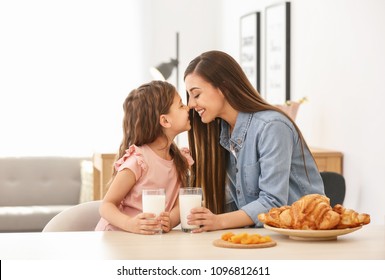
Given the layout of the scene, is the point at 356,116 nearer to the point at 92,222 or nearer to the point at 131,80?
the point at 92,222

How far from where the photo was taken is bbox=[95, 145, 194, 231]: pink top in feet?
6.88

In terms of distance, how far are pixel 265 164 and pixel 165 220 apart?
36 cm

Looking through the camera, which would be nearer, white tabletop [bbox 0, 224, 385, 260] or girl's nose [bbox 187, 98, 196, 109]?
white tabletop [bbox 0, 224, 385, 260]

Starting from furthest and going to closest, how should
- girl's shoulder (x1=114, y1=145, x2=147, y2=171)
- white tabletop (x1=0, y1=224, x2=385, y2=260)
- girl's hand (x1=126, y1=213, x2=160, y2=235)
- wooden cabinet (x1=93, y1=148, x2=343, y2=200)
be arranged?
wooden cabinet (x1=93, y1=148, x2=343, y2=200)
girl's shoulder (x1=114, y1=145, x2=147, y2=171)
girl's hand (x1=126, y1=213, x2=160, y2=235)
white tabletop (x1=0, y1=224, x2=385, y2=260)

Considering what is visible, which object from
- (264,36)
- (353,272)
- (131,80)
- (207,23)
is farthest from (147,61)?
(353,272)

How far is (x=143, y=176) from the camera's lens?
6.97ft

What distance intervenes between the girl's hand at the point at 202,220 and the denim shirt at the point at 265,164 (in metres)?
0.12

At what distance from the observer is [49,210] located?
527cm

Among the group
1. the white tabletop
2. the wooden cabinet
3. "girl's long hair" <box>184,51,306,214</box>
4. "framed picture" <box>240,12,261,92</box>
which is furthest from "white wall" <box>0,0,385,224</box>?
the white tabletop

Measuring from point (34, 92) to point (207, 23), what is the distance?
1.63 m

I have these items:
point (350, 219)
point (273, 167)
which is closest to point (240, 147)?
point (273, 167)

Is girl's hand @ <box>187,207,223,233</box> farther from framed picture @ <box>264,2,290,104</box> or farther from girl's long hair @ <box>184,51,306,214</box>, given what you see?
framed picture @ <box>264,2,290,104</box>

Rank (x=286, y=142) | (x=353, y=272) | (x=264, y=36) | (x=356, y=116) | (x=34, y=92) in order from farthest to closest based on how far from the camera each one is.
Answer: (x=34, y=92) → (x=264, y=36) → (x=356, y=116) → (x=286, y=142) → (x=353, y=272)

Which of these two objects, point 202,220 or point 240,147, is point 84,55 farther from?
point 202,220
